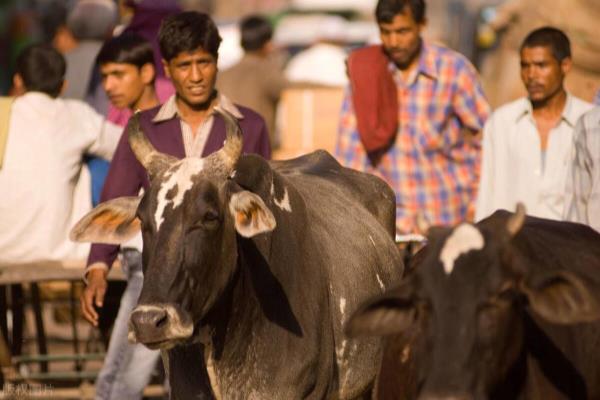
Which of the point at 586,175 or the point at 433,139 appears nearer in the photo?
the point at 586,175

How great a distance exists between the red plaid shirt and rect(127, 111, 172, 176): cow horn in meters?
3.25

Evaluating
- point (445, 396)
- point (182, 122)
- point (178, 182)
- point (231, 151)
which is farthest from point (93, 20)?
point (445, 396)

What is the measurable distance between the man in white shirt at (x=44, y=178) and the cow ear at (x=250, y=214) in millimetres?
3021

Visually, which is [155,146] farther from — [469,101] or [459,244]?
[469,101]

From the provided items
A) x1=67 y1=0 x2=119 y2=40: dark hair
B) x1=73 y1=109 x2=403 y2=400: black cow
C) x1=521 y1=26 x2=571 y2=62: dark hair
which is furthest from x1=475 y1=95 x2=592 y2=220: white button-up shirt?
x1=67 y1=0 x2=119 y2=40: dark hair

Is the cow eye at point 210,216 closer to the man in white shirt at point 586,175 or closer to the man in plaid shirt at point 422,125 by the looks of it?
the man in white shirt at point 586,175

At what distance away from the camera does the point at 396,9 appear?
10812mm

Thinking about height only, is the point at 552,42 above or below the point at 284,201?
above

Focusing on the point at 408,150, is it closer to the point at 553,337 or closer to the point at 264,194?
the point at 264,194

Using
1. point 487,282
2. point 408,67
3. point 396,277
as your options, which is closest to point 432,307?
point 487,282

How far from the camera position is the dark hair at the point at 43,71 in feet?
35.2

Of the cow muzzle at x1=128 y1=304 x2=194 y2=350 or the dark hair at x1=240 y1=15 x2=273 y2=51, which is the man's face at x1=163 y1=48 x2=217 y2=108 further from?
the dark hair at x1=240 y1=15 x2=273 y2=51

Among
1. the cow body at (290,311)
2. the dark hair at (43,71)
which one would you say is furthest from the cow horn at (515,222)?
the dark hair at (43,71)

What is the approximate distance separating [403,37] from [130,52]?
163 centimetres
